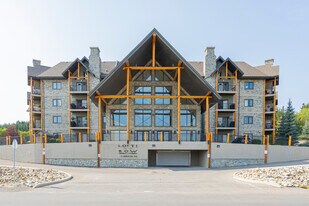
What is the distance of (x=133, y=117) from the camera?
76.0ft

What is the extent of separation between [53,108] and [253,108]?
94.6ft

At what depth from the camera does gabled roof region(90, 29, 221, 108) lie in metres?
18.1

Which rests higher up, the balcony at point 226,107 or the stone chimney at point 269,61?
the stone chimney at point 269,61

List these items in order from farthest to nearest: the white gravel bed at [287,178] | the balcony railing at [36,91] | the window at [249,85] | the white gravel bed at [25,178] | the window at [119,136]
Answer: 1. the window at [249,85]
2. the balcony railing at [36,91]
3. the window at [119,136]
4. the white gravel bed at [25,178]
5. the white gravel bed at [287,178]

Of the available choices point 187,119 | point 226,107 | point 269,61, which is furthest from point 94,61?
point 269,61

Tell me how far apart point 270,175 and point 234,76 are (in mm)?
17944

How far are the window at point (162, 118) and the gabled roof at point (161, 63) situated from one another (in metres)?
3.83

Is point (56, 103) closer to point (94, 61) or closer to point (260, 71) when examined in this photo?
point (94, 61)

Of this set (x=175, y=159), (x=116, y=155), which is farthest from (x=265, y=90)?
(x=116, y=155)

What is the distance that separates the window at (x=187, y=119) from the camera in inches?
925

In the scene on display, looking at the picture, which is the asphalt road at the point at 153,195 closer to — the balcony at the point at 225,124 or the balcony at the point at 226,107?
the balcony at the point at 225,124

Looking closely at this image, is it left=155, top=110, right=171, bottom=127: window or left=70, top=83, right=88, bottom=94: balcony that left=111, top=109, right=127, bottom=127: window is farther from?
left=70, top=83, right=88, bottom=94: balcony

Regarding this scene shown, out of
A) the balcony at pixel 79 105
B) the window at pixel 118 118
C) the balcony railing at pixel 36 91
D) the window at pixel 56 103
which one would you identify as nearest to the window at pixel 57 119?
the window at pixel 56 103

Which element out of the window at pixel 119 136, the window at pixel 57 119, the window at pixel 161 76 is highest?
the window at pixel 161 76
